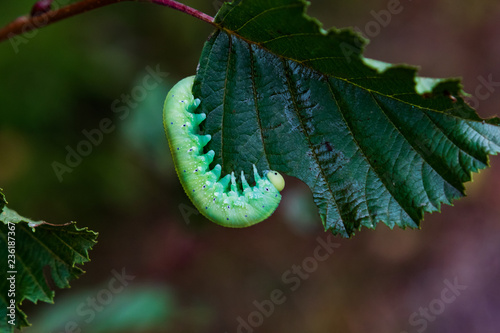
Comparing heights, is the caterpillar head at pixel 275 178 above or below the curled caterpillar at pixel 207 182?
below

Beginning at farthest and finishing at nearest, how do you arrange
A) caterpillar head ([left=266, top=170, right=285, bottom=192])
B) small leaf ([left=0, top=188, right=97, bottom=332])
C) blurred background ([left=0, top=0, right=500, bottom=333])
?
1. blurred background ([left=0, top=0, right=500, bottom=333])
2. caterpillar head ([left=266, top=170, right=285, bottom=192])
3. small leaf ([left=0, top=188, right=97, bottom=332])

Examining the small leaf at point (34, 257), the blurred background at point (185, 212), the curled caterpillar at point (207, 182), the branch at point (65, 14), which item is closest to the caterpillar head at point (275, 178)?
the curled caterpillar at point (207, 182)

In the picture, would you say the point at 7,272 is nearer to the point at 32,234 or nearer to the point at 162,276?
the point at 32,234

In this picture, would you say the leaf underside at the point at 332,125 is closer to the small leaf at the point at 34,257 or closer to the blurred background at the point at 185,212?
the small leaf at the point at 34,257

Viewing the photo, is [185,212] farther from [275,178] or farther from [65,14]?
[65,14]

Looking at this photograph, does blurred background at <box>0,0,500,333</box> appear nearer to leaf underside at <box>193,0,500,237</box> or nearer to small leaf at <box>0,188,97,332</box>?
small leaf at <box>0,188,97,332</box>

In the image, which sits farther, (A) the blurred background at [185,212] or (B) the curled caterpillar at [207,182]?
(A) the blurred background at [185,212]

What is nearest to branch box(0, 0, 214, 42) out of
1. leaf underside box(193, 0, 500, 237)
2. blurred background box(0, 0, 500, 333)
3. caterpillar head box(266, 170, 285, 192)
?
leaf underside box(193, 0, 500, 237)

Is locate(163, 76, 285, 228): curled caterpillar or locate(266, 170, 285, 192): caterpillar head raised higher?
locate(163, 76, 285, 228): curled caterpillar
